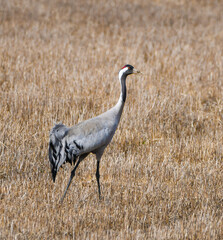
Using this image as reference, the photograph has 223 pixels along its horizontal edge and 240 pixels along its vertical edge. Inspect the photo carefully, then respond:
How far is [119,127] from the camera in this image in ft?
24.9

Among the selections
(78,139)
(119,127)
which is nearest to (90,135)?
(78,139)

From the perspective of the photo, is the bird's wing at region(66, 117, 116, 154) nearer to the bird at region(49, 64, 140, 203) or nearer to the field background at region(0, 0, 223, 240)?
the bird at region(49, 64, 140, 203)

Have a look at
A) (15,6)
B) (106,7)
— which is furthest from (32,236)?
(106,7)

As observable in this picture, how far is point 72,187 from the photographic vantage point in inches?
224

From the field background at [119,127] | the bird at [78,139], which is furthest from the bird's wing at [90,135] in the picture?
the field background at [119,127]

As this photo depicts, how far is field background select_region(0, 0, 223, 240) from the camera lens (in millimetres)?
4844

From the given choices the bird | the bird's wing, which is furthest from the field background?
the bird's wing

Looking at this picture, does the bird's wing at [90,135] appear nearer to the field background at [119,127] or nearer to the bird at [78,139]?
the bird at [78,139]

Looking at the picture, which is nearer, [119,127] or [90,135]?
[90,135]

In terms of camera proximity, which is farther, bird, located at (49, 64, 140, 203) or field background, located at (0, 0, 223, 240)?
bird, located at (49, 64, 140, 203)

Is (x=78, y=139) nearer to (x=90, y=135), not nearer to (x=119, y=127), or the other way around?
(x=90, y=135)

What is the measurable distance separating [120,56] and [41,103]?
4.21 m

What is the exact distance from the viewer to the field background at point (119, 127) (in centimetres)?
484

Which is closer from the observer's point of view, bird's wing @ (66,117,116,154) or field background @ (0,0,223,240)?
field background @ (0,0,223,240)
